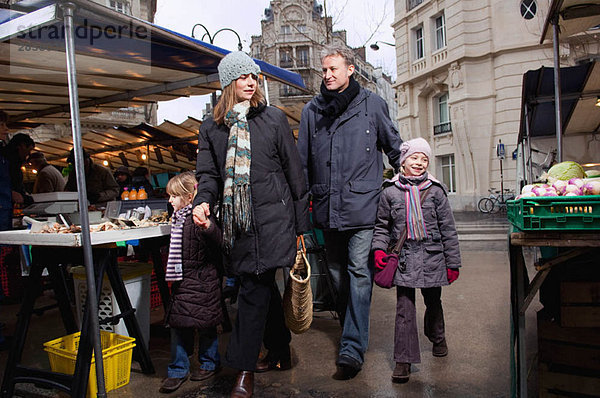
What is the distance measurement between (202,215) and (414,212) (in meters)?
1.46

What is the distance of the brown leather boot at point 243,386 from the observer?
2.82 metres

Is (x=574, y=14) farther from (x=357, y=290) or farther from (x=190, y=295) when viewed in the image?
(x=190, y=295)

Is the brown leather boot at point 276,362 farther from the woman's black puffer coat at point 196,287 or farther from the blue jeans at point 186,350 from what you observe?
the woman's black puffer coat at point 196,287

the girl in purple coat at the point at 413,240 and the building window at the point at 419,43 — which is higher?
the building window at the point at 419,43

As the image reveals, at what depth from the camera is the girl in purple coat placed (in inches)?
122

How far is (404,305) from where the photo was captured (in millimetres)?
3156

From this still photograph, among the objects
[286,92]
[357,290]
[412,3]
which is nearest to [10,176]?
[357,290]

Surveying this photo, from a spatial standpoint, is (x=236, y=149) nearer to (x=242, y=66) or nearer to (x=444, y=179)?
(x=242, y=66)

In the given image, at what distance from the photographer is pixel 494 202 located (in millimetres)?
Answer: 19766

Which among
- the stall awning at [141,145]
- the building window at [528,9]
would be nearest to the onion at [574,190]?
the stall awning at [141,145]

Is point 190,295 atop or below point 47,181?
below

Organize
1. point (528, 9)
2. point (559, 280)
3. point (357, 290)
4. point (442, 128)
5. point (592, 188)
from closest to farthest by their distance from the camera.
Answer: point (592, 188) → point (559, 280) → point (357, 290) → point (528, 9) → point (442, 128)

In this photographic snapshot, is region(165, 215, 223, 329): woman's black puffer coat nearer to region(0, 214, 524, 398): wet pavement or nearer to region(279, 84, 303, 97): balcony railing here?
region(0, 214, 524, 398): wet pavement

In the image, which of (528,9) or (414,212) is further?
(528,9)
